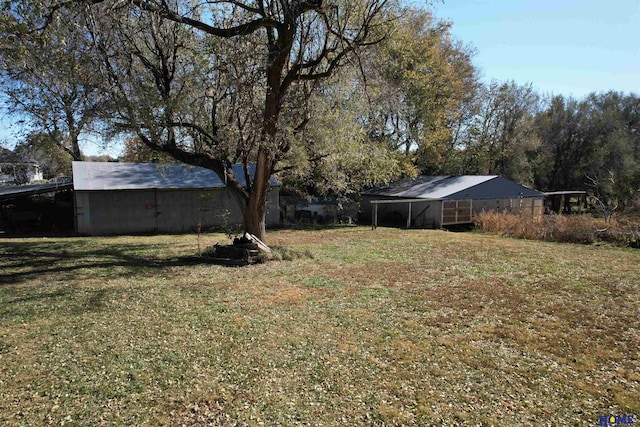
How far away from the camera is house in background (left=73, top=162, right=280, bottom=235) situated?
16719 millimetres

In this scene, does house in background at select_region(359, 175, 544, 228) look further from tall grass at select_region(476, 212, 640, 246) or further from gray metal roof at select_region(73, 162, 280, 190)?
gray metal roof at select_region(73, 162, 280, 190)

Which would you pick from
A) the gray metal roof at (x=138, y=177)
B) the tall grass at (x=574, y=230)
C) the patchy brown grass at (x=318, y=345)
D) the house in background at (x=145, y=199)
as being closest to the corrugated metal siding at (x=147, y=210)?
the house in background at (x=145, y=199)

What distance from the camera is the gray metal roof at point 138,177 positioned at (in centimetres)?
1694

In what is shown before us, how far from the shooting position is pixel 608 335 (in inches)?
213

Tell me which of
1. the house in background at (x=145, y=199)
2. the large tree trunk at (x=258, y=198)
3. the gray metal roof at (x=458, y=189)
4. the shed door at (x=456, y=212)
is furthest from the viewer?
the gray metal roof at (x=458, y=189)

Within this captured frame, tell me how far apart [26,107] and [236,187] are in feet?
18.6

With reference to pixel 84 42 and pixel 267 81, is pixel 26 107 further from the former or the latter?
pixel 267 81

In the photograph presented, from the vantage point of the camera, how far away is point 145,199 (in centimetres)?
1775

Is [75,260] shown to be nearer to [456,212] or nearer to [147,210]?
[147,210]

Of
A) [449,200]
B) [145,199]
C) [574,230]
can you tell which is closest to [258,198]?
[145,199]

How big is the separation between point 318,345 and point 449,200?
16.7 m

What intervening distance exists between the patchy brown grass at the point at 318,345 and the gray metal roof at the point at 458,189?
1123 centimetres

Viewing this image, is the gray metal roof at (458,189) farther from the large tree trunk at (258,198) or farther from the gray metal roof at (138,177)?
the large tree trunk at (258,198)

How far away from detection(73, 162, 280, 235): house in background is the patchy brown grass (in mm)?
7839
